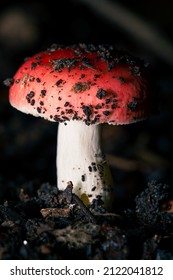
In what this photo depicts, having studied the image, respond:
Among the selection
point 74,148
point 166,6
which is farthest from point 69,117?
point 166,6

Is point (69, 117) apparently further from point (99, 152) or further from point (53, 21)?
point (53, 21)

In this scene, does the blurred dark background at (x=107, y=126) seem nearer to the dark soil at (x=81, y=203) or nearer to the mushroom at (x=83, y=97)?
the dark soil at (x=81, y=203)

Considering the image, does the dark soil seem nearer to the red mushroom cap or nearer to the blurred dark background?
the blurred dark background

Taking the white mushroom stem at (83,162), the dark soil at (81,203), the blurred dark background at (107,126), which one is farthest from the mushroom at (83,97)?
the blurred dark background at (107,126)

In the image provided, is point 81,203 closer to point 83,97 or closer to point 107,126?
point 83,97

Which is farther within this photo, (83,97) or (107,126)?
(107,126)

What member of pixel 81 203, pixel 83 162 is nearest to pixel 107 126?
pixel 83 162

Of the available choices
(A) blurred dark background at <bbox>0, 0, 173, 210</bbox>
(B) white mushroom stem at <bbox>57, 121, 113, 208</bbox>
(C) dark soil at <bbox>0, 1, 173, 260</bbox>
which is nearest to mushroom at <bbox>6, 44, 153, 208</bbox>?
(B) white mushroom stem at <bbox>57, 121, 113, 208</bbox>
